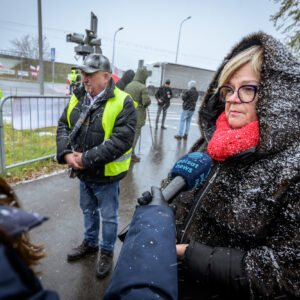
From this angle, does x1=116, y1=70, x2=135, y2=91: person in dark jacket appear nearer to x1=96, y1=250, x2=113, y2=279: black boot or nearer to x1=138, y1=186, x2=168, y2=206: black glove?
x1=96, y1=250, x2=113, y2=279: black boot

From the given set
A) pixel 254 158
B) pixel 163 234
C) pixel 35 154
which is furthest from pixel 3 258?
pixel 35 154

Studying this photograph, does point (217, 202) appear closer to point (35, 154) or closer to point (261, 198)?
point (261, 198)

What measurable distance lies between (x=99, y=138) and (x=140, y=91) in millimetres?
3830

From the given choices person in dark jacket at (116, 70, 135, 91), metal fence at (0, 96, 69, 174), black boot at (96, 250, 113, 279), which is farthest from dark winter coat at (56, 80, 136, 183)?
person in dark jacket at (116, 70, 135, 91)

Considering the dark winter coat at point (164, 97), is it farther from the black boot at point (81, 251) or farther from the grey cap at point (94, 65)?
the black boot at point (81, 251)

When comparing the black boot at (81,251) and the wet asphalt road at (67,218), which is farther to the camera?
the black boot at (81,251)

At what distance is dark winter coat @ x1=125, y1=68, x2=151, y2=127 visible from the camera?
606 centimetres

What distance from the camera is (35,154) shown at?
17.0 ft

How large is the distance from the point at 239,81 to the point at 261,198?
0.67m

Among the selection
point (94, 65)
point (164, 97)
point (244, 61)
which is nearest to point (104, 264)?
point (94, 65)

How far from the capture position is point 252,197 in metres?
1.18

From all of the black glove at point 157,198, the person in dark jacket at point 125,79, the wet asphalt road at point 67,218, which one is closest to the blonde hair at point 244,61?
the black glove at point 157,198

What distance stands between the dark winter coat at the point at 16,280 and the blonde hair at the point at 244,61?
1.37 metres

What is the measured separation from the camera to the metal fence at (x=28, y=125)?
4.42 metres
